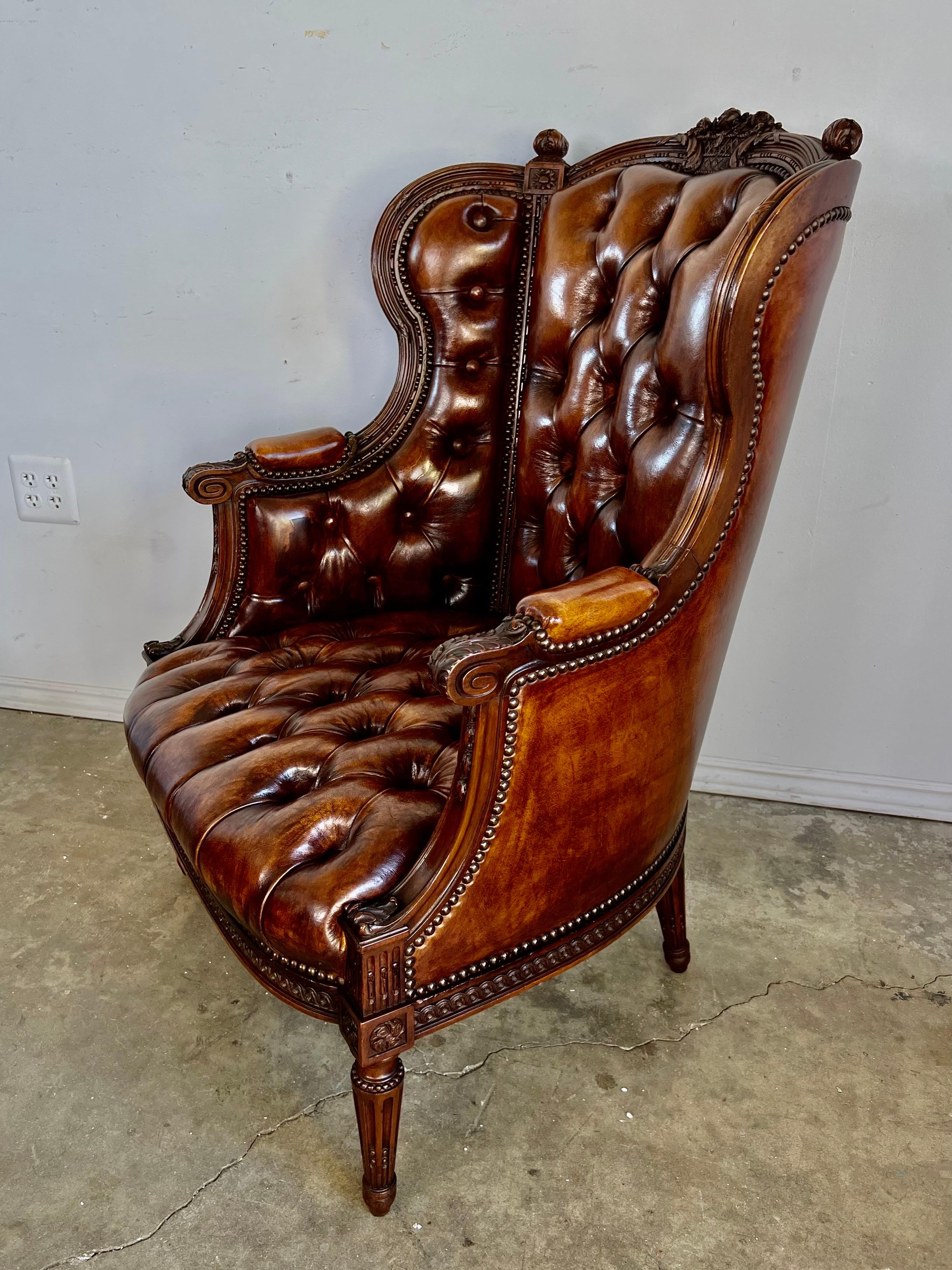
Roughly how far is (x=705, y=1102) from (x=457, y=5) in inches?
67.1

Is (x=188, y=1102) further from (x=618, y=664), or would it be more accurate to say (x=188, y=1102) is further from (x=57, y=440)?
(x=57, y=440)

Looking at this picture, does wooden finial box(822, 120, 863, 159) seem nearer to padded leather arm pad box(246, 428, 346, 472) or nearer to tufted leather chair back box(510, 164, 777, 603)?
tufted leather chair back box(510, 164, 777, 603)

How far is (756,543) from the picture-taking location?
1.18 m

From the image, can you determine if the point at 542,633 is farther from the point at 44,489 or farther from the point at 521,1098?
the point at 44,489

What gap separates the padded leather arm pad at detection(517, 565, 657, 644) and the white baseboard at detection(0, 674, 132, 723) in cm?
153

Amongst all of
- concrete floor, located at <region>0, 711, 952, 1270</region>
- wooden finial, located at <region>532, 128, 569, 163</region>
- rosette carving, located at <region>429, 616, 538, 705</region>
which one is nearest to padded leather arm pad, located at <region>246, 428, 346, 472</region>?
wooden finial, located at <region>532, 128, 569, 163</region>

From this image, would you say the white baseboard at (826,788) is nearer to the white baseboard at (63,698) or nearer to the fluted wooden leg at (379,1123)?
the fluted wooden leg at (379,1123)

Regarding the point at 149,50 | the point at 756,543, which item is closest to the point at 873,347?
the point at 756,543

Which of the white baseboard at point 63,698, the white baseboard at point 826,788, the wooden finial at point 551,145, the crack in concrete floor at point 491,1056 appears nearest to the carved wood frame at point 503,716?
the wooden finial at point 551,145

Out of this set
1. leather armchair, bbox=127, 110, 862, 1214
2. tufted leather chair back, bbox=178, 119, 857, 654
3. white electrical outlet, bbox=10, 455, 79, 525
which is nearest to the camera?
leather armchair, bbox=127, 110, 862, 1214

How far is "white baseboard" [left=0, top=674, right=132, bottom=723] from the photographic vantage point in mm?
2209

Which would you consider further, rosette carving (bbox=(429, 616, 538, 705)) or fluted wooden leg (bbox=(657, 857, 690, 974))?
fluted wooden leg (bbox=(657, 857, 690, 974))

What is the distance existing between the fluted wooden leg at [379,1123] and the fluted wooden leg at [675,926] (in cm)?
53

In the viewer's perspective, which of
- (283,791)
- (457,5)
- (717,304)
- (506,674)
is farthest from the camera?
(457,5)
